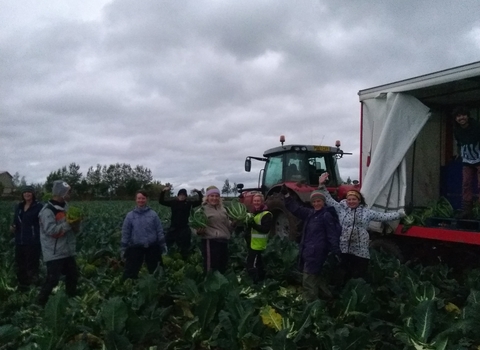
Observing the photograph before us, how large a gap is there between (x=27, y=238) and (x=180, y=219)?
2.37 metres

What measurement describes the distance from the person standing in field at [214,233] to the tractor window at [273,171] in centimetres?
426

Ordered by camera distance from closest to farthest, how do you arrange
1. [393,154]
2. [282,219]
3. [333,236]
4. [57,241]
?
[333,236]
[57,241]
[393,154]
[282,219]

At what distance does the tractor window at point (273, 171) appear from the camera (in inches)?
443

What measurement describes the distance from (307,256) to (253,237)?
118cm

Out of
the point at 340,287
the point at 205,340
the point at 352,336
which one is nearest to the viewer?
the point at 352,336

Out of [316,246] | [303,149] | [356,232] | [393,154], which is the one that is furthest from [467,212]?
[303,149]

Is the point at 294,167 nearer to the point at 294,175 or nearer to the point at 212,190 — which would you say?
the point at 294,175

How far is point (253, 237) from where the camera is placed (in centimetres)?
703

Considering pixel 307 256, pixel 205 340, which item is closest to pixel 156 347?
pixel 205 340

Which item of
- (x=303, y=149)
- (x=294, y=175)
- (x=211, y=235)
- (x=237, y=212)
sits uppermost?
(x=303, y=149)

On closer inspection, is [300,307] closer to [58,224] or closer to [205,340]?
[205,340]

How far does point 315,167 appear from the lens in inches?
440

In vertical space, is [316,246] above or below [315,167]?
below

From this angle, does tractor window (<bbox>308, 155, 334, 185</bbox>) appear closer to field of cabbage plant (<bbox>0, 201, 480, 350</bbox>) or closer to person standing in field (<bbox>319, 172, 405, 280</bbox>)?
field of cabbage plant (<bbox>0, 201, 480, 350</bbox>)
